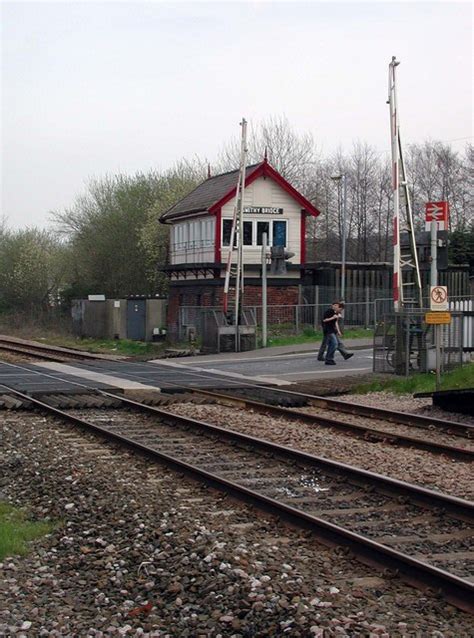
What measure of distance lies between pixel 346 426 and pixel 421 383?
6.42 metres

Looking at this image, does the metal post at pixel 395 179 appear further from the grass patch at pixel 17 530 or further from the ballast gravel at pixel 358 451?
the grass patch at pixel 17 530

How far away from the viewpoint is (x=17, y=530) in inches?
325

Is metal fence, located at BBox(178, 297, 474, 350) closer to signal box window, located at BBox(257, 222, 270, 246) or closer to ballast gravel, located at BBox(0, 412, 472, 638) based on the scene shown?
signal box window, located at BBox(257, 222, 270, 246)

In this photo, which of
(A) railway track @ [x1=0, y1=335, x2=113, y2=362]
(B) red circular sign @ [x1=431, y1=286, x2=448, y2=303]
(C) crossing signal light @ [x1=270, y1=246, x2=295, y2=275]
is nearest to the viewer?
(B) red circular sign @ [x1=431, y1=286, x2=448, y2=303]

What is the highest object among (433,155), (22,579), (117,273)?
(433,155)

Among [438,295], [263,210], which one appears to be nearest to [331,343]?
[438,295]

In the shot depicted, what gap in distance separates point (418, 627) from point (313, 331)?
106 ft

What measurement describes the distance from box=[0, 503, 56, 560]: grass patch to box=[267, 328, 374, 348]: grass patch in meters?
25.2

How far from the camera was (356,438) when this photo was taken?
44.0 ft

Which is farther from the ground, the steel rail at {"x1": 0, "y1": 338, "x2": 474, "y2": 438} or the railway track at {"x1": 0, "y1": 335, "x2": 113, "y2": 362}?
the steel rail at {"x1": 0, "y1": 338, "x2": 474, "y2": 438}

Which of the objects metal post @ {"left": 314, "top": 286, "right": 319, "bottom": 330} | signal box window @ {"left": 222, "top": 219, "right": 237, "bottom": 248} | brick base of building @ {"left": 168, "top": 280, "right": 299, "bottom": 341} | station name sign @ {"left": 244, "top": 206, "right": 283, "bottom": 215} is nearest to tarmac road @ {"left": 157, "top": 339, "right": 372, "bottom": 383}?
metal post @ {"left": 314, "top": 286, "right": 319, "bottom": 330}

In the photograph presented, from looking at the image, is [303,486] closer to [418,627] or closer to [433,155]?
[418,627]

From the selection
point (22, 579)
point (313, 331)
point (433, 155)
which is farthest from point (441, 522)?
point (433, 155)

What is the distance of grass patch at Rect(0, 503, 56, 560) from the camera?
7.68 meters
